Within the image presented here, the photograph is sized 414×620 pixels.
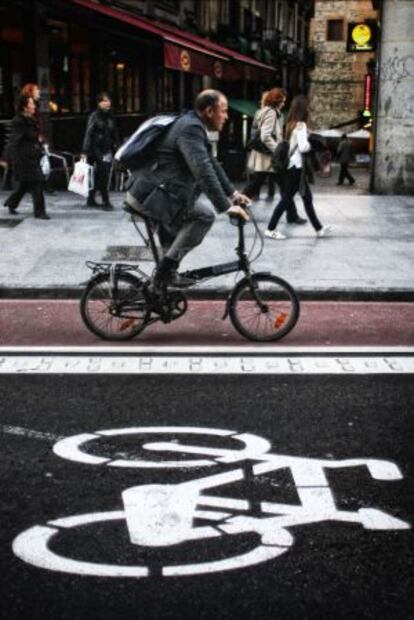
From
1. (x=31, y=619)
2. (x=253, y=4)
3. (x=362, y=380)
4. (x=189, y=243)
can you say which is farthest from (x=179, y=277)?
(x=253, y=4)

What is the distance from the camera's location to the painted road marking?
5.85 m

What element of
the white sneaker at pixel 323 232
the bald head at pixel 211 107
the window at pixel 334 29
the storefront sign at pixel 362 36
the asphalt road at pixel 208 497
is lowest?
the asphalt road at pixel 208 497

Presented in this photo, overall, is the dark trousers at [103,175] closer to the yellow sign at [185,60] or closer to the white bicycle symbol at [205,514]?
the yellow sign at [185,60]

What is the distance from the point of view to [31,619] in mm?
2939

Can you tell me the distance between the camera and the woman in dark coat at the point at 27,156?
40.2 feet

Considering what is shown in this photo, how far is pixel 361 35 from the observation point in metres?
16.0

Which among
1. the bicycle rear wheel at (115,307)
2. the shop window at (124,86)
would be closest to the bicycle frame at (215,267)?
the bicycle rear wheel at (115,307)

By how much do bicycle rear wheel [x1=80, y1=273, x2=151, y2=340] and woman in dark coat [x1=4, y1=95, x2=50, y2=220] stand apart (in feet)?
19.8

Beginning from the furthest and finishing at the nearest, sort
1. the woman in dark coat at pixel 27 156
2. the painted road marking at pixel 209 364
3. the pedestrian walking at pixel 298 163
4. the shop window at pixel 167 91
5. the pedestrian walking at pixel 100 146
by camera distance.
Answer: the shop window at pixel 167 91 → the pedestrian walking at pixel 100 146 → the woman in dark coat at pixel 27 156 → the pedestrian walking at pixel 298 163 → the painted road marking at pixel 209 364

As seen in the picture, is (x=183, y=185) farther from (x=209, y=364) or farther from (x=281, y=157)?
(x=281, y=157)

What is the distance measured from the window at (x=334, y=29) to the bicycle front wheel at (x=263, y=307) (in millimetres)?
56160

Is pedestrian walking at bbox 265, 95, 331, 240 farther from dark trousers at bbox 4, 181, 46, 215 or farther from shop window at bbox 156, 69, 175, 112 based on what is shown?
shop window at bbox 156, 69, 175, 112

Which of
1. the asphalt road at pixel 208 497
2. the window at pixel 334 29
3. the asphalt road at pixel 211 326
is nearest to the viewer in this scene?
the asphalt road at pixel 208 497

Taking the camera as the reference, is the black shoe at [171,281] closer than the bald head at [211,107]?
No
